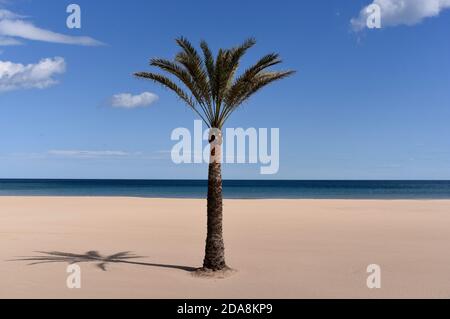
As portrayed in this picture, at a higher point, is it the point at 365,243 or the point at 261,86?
the point at 261,86

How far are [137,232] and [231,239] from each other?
5.32 metres

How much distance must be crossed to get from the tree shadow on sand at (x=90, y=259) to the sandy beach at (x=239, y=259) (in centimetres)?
3

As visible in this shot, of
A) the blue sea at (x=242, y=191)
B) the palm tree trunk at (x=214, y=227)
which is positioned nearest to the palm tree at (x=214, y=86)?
the palm tree trunk at (x=214, y=227)

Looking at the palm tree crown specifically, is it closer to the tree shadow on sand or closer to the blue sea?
the tree shadow on sand

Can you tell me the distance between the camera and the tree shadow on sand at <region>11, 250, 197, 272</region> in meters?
14.1

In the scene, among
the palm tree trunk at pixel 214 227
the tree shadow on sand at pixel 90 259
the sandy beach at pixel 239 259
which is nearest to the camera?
the sandy beach at pixel 239 259

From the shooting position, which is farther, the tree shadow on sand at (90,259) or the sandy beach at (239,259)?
the tree shadow on sand at (90,259)

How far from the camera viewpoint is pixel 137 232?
2197 cm

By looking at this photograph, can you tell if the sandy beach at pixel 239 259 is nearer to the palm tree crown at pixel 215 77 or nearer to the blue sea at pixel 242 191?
the palm tree crown at pixel 215 77

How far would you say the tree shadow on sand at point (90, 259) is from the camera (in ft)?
46.2
